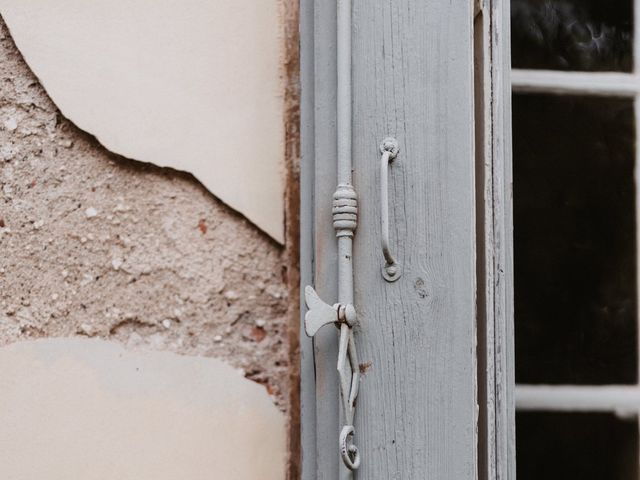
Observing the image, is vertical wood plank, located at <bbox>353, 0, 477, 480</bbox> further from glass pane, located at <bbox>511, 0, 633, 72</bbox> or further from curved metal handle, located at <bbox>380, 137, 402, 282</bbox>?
glass pane, located at <bbox>511, 0, 633, 72</bbox>

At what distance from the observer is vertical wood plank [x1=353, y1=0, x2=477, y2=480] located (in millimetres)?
760

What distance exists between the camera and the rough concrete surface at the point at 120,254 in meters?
0.80

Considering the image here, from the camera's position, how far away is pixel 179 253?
2.68 ft

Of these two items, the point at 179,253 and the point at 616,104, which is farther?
the point at 616,104

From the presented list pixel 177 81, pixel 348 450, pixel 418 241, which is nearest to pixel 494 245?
pixel 418 241

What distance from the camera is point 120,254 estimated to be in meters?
0.81

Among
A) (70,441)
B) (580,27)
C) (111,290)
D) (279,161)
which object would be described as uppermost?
(580,27)

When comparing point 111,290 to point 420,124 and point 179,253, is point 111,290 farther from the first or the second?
point 420,124

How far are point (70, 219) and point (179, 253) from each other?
118 mm

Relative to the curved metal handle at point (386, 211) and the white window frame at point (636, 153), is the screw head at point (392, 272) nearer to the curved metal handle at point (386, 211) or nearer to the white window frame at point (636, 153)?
the curved metal handle at point (386, 211)

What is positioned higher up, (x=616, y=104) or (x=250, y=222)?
(x=616, y=104)

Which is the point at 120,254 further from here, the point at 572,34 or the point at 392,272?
the point at 572,34

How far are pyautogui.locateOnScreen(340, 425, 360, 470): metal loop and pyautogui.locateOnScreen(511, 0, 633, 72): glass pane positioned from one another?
482mm

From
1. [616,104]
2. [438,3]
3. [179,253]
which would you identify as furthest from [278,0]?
[616,104]
